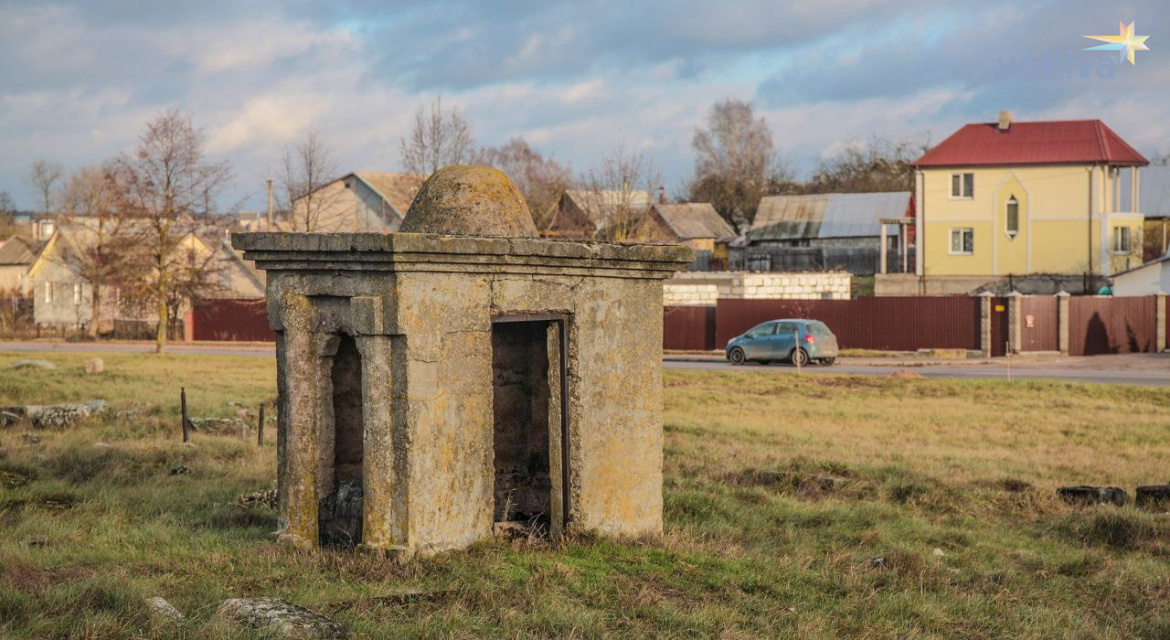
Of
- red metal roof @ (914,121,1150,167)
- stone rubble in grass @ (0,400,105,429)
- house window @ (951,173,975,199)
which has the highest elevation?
red metal roof @ (914,121,1150,167)

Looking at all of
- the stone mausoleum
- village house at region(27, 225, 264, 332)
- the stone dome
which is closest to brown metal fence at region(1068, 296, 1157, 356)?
the stone mausoleum

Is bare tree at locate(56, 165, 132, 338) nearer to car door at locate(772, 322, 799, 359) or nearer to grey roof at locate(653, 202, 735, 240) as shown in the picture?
car door at locate(772, 322, 799, 359)

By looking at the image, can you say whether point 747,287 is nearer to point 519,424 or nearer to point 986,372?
point 986,372

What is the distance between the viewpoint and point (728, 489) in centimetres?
1037

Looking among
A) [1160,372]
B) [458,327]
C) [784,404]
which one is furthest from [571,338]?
[1160,372]

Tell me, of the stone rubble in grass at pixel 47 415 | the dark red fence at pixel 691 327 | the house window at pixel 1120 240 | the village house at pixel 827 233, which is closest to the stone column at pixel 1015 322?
the dark red fence at pixel 691 327

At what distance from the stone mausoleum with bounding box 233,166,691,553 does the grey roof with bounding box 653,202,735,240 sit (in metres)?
49.9

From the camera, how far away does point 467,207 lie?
7.64 metres

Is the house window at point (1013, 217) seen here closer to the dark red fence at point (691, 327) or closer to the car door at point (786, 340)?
the dark red fence at point (691, 327)

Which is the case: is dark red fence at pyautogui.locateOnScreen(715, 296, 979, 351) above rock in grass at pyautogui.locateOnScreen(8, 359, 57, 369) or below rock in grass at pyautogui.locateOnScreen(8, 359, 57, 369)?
above

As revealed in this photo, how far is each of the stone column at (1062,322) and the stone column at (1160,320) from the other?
2860mm

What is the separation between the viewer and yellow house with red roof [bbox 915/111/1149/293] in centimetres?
4556

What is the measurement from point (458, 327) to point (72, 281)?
53.7 meters

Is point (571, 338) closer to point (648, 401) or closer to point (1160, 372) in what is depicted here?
point (648, 401)
